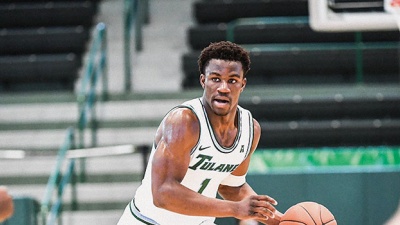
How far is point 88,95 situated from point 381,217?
13.6 feet

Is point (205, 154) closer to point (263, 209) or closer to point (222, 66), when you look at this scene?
point (222, 66)

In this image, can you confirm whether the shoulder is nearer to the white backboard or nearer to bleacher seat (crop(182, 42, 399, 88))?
the white backboard

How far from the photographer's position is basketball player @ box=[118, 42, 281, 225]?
17.5ft

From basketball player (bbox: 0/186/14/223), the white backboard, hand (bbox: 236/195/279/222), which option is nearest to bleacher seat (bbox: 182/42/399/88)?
the white backboard

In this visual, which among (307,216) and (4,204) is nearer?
(4,204)

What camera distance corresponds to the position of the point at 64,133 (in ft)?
38.6

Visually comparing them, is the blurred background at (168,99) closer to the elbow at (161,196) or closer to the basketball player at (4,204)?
the elbow at (161,196)

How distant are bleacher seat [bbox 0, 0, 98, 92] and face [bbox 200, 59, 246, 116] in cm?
722

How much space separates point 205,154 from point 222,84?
1.45ft

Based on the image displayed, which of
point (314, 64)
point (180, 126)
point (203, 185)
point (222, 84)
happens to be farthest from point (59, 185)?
point (222, 84)

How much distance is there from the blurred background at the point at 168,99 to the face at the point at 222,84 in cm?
357

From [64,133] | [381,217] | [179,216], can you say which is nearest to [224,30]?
[64,133]

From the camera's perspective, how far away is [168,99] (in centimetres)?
1193

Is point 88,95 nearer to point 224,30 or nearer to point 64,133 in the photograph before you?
point 64,133
